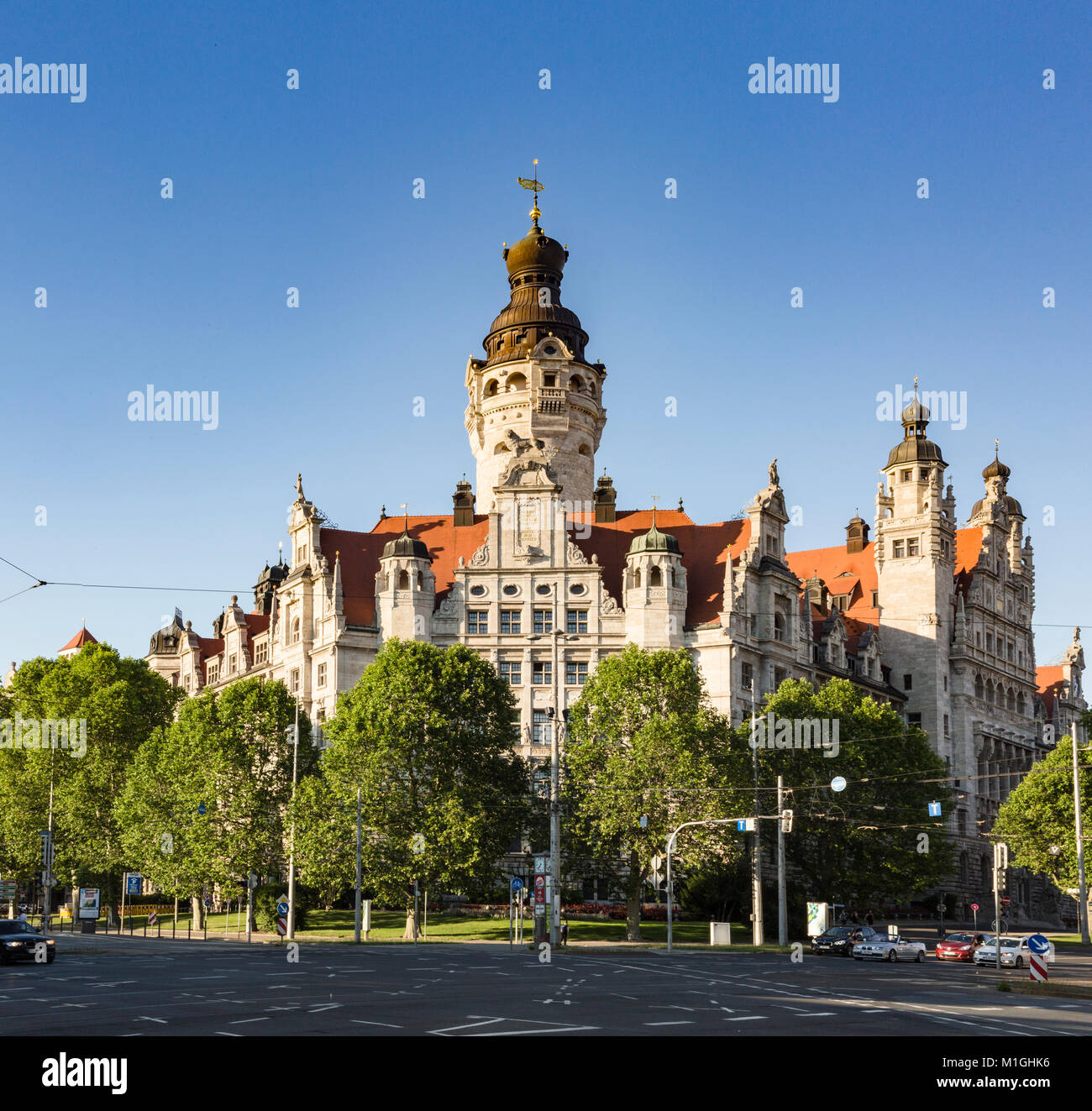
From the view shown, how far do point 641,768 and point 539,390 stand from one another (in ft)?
153

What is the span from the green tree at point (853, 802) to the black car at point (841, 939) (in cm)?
1324

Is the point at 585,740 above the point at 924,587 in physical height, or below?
below

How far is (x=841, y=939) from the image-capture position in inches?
2453

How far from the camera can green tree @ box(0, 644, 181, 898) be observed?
280 feet

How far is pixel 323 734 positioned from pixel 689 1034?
5676 centimetres

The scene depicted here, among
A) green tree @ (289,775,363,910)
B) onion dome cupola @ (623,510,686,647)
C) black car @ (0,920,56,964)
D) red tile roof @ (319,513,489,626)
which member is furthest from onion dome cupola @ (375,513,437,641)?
black car @ (0,920,56,964)

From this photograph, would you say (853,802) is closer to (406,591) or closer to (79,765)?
(406,591)

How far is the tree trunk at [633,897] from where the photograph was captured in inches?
2756

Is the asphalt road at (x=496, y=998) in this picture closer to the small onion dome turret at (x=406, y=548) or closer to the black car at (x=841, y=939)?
the black car at (x=841, y=939)
